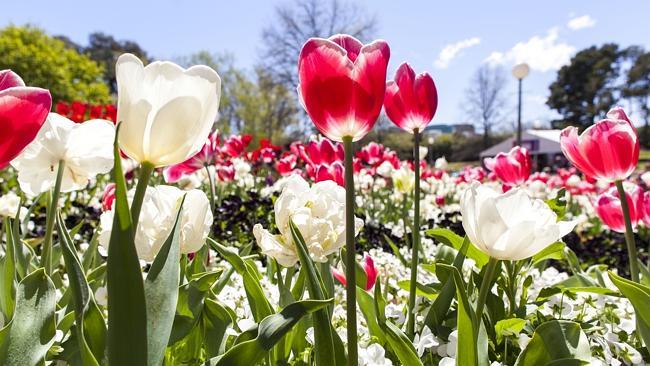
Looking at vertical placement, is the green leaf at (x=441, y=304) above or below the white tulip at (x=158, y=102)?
below

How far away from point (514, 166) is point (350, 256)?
143cm

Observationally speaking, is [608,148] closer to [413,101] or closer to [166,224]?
[413,101]

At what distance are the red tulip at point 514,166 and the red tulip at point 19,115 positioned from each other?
1.60 meters

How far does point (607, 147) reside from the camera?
1100mm

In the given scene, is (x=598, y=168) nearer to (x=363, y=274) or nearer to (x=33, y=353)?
(x=363, y=274)

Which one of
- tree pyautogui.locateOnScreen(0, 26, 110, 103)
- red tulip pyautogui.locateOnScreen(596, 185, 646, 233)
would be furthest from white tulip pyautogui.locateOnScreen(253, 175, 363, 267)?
tree pyautogui.locateOnScreen(0, 26, 110, 103)

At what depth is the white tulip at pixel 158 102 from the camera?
61cm

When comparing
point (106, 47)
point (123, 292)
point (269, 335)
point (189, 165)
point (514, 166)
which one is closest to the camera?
point (123, 292)

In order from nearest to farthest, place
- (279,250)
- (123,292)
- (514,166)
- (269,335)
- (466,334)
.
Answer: (123,292), (269,335), (466,334), (279,250), (514,166)

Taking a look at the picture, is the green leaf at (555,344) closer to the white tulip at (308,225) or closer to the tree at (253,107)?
the white tulip at (308,225)

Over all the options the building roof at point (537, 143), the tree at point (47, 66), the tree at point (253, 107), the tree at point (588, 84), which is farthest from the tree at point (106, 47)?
the tree at point (588, 84)

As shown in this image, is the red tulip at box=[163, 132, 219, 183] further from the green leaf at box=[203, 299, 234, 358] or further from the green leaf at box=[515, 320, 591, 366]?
the green leaf at box=[515, 320, 591, 366]

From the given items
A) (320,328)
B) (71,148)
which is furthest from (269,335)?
(71,148)

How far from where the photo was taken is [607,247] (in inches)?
177
